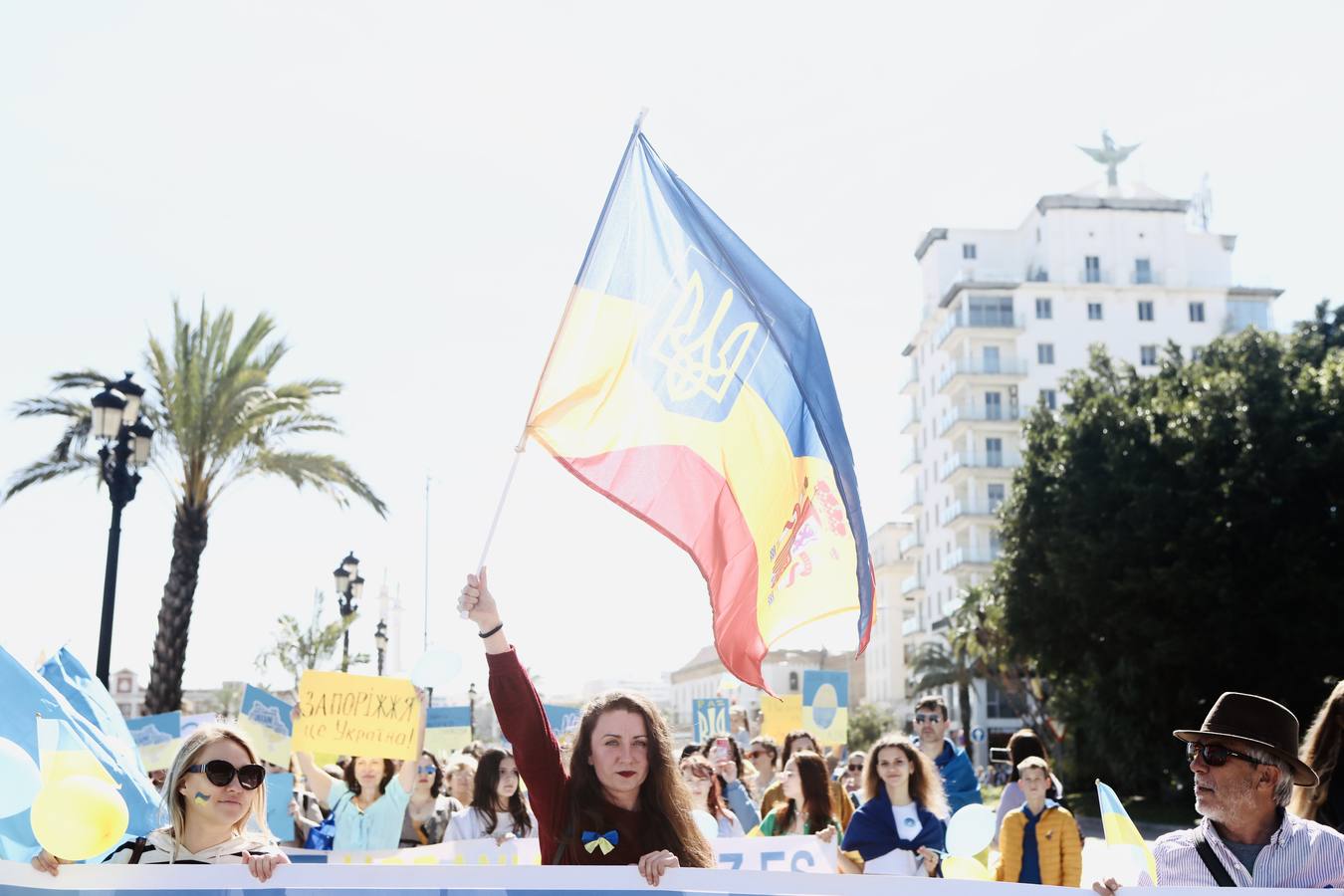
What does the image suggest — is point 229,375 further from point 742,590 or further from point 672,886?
point 672,886

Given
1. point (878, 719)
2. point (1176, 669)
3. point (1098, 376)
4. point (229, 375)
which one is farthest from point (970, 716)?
point (229, 375)

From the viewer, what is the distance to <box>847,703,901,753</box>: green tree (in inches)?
3398

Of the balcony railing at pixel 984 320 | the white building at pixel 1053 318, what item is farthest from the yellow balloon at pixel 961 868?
the balcony railing at pixel 984 320

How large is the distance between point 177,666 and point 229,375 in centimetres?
480

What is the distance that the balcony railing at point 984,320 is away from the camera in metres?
85.8

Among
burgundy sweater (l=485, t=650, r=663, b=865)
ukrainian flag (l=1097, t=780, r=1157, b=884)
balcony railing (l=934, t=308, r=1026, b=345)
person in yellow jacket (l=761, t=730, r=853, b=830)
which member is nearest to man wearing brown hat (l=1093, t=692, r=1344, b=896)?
ukrainian flag (l=1097, t=780, r=1157, b=884)

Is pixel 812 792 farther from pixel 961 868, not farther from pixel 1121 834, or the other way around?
pixel 1121 834

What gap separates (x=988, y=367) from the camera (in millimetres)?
86500

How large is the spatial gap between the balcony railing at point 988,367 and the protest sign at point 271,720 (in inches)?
2956

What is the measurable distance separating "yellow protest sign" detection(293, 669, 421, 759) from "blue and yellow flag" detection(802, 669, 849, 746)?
750 centimetres

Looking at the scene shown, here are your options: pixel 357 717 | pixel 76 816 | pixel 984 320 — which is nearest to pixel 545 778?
pixel 76 816

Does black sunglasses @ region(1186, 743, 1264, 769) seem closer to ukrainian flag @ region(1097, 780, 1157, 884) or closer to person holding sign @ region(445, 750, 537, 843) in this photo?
ukrainian flag @ region(1097, 780, 1157, 884)

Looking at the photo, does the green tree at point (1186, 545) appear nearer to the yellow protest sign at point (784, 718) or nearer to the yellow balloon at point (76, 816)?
the yellow protest sign at point (784, 718)

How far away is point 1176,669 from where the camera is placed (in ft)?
107
